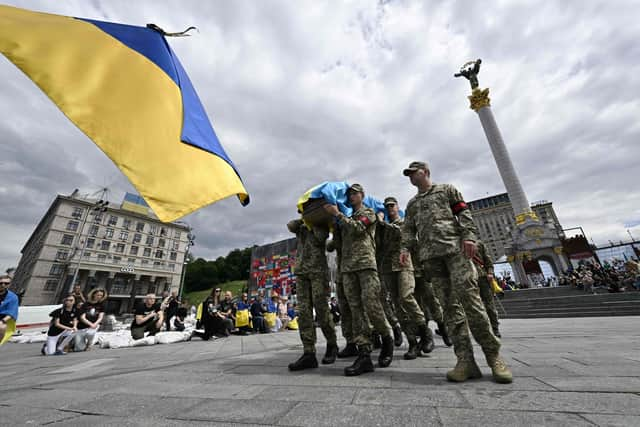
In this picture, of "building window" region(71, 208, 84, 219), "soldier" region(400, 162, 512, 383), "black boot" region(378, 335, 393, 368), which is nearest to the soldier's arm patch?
"soldier" region(400, 162, 512, 383)

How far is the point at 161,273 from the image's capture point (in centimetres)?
5528

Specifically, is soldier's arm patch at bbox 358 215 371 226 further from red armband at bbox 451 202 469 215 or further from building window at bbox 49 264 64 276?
building window at bbox 49 264 64 276

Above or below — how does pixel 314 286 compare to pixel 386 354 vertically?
above

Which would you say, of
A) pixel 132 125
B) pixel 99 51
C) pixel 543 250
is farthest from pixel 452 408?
pixel 543 250

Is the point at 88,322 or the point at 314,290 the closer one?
the point at 314,290

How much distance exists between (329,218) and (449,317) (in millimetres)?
1712

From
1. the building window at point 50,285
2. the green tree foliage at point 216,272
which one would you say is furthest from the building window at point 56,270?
the green tree foliage at point 216,272

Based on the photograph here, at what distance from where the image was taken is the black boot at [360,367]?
2.54 m

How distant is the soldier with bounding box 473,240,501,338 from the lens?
516 cm

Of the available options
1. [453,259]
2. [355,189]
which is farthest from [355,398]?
[355,189]

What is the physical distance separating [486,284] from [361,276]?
11.9 feet

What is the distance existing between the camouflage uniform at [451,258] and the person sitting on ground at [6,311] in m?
4.44

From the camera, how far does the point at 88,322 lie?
22.9 ft

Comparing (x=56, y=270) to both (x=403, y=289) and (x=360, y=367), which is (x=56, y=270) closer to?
(x=403, y=289)
